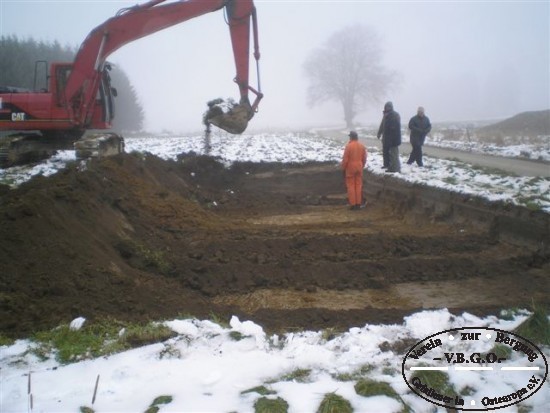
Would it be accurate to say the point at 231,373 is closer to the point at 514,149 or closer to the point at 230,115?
the point at 230,115

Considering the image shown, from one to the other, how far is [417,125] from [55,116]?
899 centimetres

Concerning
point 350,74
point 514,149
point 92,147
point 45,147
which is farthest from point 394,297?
point 350,74

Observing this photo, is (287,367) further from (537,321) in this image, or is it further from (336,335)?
(537,321)

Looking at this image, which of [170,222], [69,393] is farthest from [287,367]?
[170,222]

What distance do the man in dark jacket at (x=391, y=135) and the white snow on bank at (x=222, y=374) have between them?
8250 millimetres

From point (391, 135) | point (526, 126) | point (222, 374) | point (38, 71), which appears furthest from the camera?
point (526, 126)

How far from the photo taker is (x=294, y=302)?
5352mm

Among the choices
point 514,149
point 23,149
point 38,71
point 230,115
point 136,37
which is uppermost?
point 38,71

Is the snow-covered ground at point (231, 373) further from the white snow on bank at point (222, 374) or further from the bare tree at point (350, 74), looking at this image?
the bare tree at point (350, 74)

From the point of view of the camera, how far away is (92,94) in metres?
10.4

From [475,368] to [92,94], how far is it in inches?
382

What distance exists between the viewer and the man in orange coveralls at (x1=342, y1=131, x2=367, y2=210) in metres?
9.88

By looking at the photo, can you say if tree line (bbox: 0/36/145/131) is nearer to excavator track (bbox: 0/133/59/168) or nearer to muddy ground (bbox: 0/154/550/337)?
excavator track (bbox: 0/133/59/168)

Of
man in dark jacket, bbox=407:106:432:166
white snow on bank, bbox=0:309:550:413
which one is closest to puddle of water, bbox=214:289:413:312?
white snow on bank, bbox=0:309:550:413
